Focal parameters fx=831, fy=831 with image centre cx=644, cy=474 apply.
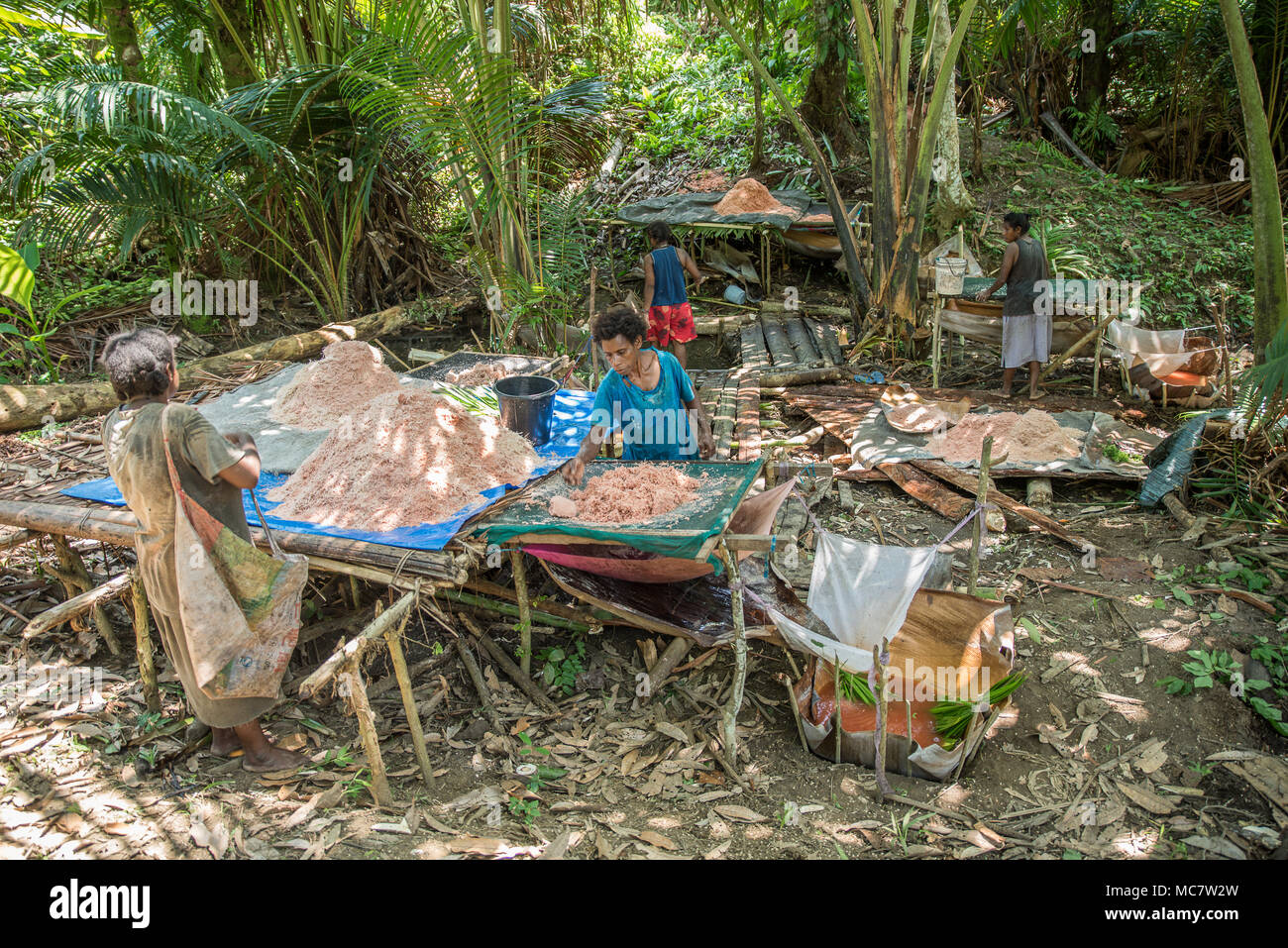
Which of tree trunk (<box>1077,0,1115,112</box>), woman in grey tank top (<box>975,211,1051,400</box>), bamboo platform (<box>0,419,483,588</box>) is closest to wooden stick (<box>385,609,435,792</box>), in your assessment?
bamboo platform (<box>0,419,483,588</box>)

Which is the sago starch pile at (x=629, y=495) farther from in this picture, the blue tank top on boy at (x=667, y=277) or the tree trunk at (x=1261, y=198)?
the tree trunk at (x=1261, y=198)

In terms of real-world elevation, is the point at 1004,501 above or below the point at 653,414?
below

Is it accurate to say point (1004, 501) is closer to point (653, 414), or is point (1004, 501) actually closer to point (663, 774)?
point (653, 414)


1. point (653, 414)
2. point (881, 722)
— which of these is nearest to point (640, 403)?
point (653, 414)

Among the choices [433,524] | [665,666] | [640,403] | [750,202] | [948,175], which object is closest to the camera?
[433,524]

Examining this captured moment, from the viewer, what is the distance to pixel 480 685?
12.0ft

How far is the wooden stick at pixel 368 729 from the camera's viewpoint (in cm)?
265

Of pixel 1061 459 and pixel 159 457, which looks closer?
pixel 159 457

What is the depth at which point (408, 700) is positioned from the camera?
2980mm

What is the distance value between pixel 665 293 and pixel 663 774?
12.7 feet

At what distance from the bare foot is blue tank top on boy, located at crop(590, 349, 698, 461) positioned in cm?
181

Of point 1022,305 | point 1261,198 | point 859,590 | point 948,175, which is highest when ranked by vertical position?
point 948,175

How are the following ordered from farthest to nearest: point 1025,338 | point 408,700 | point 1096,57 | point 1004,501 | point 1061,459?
1. point 1096,57
2. point 1025,338
3. point 1061,459
4. point 1004,501
5. point 408,700

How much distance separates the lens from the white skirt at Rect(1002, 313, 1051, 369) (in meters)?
6.26
